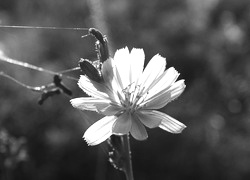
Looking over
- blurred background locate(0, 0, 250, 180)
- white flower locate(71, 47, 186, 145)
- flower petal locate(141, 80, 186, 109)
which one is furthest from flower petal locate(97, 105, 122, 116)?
blurred background locate(0, 0, 250, 180)

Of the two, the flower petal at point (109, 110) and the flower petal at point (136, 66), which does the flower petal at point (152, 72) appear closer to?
the flower petal at point (136, 66)

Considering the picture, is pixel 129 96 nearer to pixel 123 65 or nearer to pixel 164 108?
pixel 123 65

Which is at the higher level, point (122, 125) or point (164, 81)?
point (164, 81)

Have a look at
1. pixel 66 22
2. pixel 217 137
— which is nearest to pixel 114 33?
pixel 66 22

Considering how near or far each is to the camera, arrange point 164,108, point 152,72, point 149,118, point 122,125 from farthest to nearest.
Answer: point 164,108 → point 152,72 → point 149,118 → point 122,125

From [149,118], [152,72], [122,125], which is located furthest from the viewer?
[152,72]

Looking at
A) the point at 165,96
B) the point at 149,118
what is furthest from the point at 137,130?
the point at 165,96

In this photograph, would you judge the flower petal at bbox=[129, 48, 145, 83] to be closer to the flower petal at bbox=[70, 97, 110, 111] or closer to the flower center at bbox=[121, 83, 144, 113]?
the flower center at bbox=[121, 83, 144, 113]
